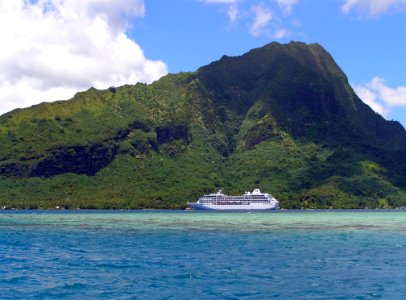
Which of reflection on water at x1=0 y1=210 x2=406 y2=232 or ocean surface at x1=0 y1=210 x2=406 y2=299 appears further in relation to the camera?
reflection on water at x1=0 y1=210 x2=406 y2=232

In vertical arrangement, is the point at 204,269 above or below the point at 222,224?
below

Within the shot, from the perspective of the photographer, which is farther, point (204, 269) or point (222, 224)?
point (222, 224)

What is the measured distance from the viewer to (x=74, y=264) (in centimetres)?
5044

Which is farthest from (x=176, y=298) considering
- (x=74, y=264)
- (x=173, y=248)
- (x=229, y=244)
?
(x=229, y=244)

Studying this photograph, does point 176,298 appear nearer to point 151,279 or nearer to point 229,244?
point 151,279

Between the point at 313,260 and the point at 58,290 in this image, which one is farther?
the point at 313,260

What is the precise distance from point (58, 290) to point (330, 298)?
1796cm

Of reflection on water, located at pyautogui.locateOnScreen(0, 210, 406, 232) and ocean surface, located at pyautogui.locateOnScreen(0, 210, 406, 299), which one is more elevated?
reflection on water, located at pyautogui.locateOnScreen(0, 210, 406, 232)

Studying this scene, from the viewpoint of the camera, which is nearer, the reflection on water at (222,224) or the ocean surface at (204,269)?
the ocean surface at (204,269)

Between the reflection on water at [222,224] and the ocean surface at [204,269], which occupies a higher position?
the reflection on water at [222,224]

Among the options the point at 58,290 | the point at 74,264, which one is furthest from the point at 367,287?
the point at 74,264

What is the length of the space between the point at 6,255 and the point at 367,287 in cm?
3726

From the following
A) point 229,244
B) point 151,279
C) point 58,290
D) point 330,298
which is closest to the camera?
point 330,298

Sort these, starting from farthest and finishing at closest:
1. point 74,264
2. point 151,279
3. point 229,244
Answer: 1. point 229,244
2. point 74,264
3. point 151,279
